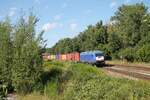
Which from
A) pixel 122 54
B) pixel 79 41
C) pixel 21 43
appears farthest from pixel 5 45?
pixel 79 41

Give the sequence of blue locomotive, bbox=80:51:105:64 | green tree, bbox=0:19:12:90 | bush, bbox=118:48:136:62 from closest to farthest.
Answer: green tree, bbox=0:19:12:90 < blue locomotive, bbox=80:51:105:64 < bush, bbox=118:48:136:62

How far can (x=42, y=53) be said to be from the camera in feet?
106

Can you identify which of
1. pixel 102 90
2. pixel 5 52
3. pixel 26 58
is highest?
pixel 5 52

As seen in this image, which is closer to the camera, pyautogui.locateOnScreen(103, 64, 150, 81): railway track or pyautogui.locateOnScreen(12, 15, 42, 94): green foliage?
pyautogui.locateOnScreen(12, 15, 42, 94): green foliage

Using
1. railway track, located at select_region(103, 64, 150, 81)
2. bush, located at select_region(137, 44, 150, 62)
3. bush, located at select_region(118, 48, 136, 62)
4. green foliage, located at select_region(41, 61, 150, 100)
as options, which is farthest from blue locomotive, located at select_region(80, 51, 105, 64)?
green foliage, located at select_region(41, 61, 150, 100)

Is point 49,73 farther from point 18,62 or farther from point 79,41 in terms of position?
point 79,41

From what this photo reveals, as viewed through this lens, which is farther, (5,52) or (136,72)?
(136,72)

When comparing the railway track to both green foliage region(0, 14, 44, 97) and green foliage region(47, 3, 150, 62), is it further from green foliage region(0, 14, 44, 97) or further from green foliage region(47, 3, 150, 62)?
green foliage region(47, 3, 150, 62)

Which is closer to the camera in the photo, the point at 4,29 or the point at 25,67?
the point at 25,67

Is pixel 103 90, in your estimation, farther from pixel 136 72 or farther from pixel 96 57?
pixel 96 57

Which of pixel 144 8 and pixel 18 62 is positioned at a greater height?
pixel 144 8

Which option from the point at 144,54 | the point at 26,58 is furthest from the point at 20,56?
the point at 144,54

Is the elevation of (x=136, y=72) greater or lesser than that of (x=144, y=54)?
lesser

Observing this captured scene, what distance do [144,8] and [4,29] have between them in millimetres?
62448
